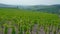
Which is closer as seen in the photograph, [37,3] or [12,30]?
[12,30]

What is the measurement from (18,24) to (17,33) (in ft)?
0.41

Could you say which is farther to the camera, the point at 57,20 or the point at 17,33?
the point at 57,20

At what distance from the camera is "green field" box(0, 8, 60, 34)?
1995 millimetres

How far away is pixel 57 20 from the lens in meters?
2.14

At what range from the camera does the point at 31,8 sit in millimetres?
2162

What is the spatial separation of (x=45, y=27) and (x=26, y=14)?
1.03 ft

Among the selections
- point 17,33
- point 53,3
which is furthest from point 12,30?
point 53,3

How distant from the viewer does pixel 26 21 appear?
81.7 inches

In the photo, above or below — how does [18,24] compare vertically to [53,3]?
below

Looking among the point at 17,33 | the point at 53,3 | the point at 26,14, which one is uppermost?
the point at 53,3

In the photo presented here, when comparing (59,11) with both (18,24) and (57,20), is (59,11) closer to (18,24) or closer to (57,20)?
(57,20)

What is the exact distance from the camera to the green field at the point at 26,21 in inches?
78.5

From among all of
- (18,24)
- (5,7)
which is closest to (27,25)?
(18,24)

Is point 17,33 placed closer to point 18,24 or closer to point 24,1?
point 18,24
